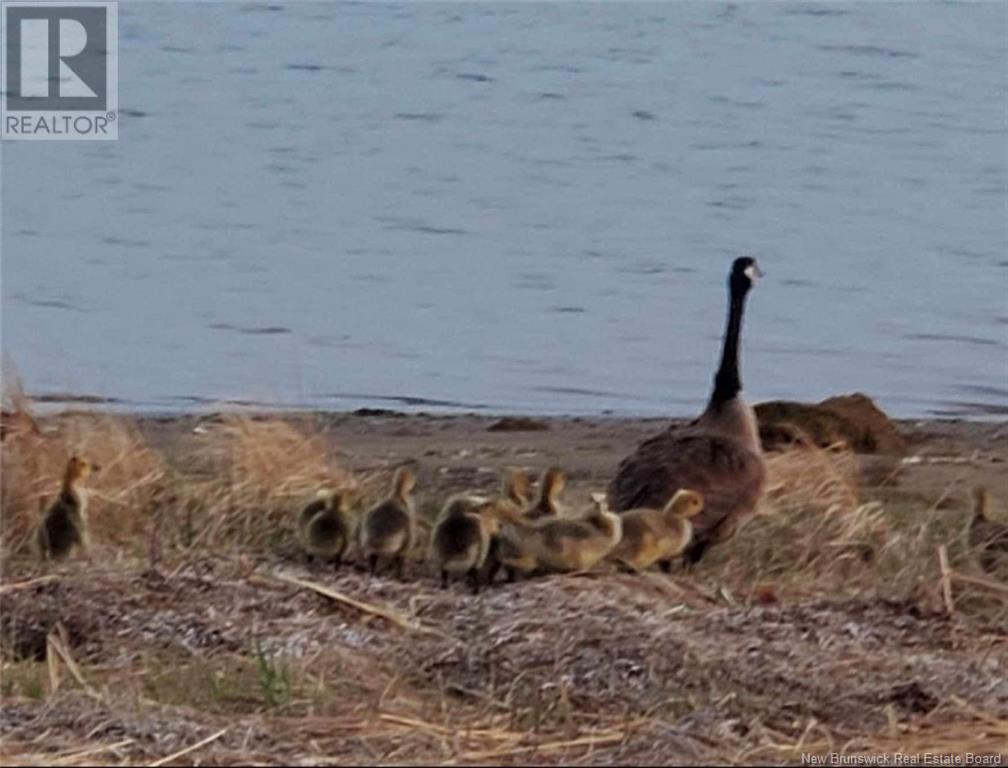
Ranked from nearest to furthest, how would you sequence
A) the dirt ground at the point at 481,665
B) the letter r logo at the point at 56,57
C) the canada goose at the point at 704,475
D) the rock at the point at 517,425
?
1. the dirt ground at the point at 481,665
2. the canada goose at the point at 704,475
3. the rock at the point at 517,425
4. the letter r logo at the point at 56,57

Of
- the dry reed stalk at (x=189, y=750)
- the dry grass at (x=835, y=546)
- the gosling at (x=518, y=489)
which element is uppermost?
the gosling at (x=518, y=489)

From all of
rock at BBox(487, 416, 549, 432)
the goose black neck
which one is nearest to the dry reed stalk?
the goose black neck

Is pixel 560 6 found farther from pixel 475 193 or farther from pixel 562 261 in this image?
pixel 562 261

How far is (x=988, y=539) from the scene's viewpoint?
827cm

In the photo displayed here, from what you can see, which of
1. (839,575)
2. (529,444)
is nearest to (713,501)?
(839,575)

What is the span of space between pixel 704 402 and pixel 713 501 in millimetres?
4534

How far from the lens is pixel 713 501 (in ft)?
26.4

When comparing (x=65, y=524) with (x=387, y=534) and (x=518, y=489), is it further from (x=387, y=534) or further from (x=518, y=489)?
(x=518, y=489)

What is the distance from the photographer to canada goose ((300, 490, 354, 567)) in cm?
750

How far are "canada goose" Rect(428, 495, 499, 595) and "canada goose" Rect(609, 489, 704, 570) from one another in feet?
1.19

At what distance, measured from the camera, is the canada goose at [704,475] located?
8039 mm

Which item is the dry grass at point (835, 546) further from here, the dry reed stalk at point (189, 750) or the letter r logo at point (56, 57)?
the letter r logo at point (56, 57)

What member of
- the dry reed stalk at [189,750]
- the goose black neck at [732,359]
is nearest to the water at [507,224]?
the goose black neck at [732,359]

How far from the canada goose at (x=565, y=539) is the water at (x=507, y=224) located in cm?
383
